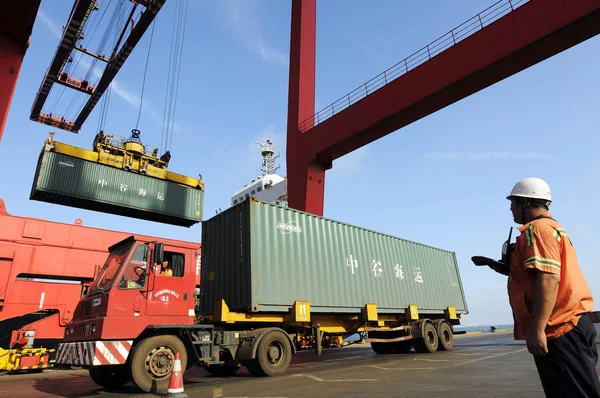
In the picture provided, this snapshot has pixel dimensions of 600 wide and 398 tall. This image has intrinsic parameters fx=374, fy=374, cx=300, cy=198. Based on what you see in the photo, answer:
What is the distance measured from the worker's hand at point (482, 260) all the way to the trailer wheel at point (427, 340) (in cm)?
1063

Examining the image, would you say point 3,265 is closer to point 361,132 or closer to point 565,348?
point 361,132

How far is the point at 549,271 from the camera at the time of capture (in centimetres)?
202

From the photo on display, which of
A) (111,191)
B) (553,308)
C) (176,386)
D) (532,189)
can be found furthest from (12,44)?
(111,191)

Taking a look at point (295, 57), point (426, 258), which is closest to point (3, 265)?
point (295, 57)

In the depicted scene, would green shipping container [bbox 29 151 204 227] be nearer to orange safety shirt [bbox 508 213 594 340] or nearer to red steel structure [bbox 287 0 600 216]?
red steel structure [bbox 287 0 600 216]

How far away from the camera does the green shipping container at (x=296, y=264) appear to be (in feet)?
27.6

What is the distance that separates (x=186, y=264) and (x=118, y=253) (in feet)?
4.48

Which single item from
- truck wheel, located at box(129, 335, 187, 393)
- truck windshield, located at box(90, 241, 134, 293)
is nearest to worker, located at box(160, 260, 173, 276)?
truck windshield, located at box(90, 241, 134, 293)

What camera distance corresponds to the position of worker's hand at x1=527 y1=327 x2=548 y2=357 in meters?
1.99

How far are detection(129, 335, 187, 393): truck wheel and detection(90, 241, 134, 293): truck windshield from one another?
1.29 m

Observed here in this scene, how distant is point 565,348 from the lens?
203cm

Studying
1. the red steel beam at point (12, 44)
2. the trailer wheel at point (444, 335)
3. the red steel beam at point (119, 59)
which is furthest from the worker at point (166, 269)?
the red steel beam at point (119, 59)

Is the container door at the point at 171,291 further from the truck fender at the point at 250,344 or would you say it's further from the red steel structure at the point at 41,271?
the red steel structure at the point at 41,271

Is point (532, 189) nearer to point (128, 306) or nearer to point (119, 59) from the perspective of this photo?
point (128, 306)
